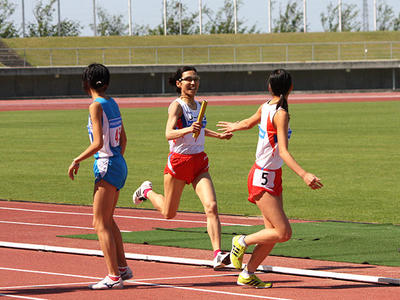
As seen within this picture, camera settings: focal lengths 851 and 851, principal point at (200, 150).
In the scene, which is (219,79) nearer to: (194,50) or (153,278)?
(194,50)

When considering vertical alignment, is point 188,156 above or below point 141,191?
above

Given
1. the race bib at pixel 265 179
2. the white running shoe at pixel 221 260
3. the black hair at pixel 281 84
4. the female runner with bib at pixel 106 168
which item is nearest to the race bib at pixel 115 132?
the female runner with bib at pixel 106 168

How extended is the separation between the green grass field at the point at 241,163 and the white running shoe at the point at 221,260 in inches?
204

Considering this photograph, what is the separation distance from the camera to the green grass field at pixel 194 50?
2963 inches

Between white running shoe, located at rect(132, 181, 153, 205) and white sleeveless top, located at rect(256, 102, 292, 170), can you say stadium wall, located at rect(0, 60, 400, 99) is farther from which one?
white sleeveless top, located at rect(256, 102, 292, 170)

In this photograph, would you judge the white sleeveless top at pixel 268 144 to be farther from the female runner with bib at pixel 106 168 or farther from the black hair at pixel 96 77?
the black hair at pixel 96 77

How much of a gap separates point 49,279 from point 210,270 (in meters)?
→ 1.72

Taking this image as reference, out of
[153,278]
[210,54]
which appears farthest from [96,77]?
[210,54]

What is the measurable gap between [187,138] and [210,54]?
224 feet

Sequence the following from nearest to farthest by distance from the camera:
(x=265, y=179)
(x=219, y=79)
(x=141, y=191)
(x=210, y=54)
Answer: (x=265, y=179) < (x=141, y=191) < (x=219, y=79) < (x=210, y=54)

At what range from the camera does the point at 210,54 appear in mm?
77000

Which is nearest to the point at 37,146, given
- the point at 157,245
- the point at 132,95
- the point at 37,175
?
the point at 37,175

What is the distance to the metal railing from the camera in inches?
2940

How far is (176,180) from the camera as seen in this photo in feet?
30.6
